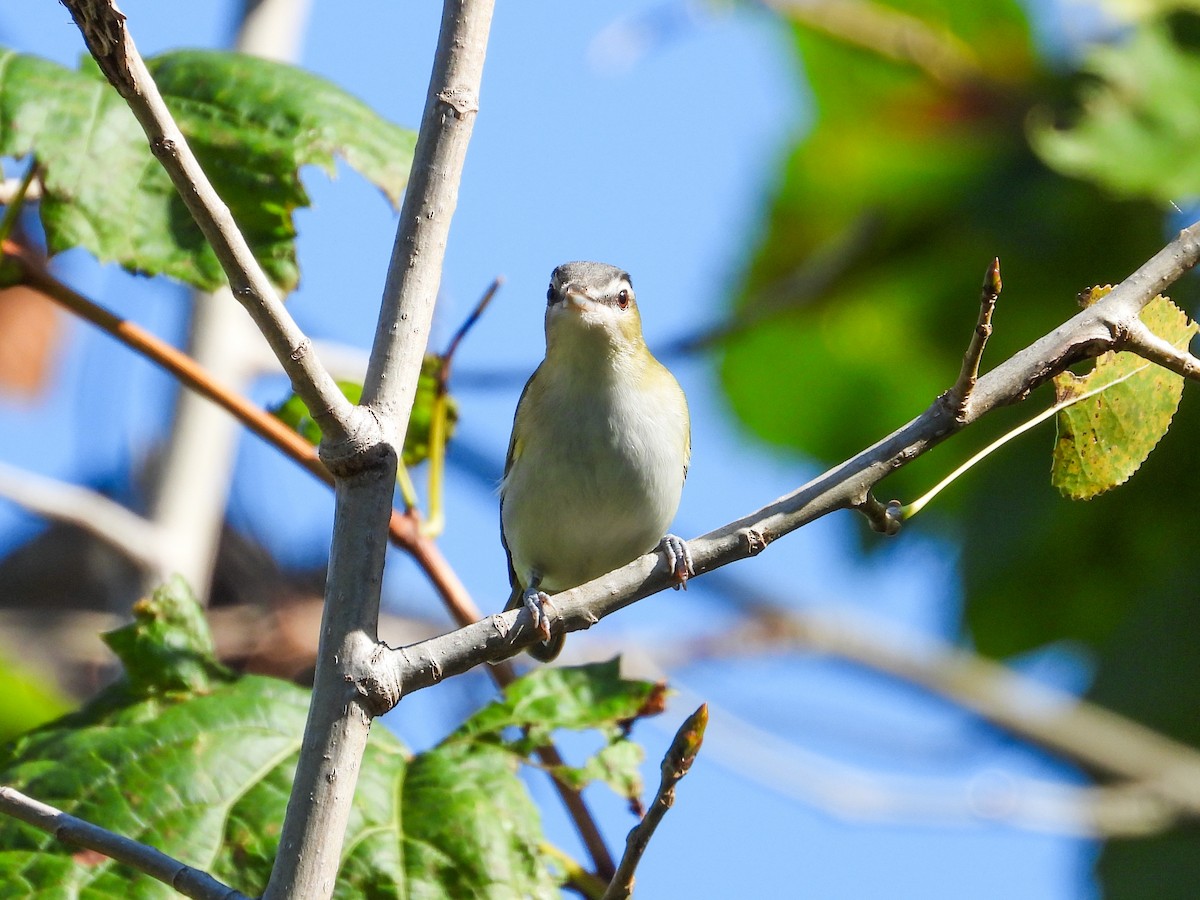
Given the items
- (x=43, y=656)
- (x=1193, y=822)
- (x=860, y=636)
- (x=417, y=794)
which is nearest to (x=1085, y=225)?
(x=860, y=636)

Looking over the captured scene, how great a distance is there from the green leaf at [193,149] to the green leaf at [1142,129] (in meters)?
2.27

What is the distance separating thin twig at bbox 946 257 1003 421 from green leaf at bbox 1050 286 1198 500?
306 millimetres

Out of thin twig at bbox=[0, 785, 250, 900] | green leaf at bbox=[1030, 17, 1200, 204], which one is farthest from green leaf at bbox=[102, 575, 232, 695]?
green leaf at bbox=[1030, 17, 1200, 204]

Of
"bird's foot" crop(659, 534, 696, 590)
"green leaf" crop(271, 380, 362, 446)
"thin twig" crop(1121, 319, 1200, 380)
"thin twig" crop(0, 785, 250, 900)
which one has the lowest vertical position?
"thin twig" crop(0, 785, 250, 900)

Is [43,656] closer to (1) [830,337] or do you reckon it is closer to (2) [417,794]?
(1) [830,337]

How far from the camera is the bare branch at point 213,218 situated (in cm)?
151

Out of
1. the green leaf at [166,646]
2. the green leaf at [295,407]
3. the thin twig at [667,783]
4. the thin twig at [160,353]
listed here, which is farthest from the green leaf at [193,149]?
the thin twig at [667,783]

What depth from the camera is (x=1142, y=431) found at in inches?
83.6

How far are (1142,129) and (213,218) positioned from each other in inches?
131

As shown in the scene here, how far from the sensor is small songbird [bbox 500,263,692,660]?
151 inches

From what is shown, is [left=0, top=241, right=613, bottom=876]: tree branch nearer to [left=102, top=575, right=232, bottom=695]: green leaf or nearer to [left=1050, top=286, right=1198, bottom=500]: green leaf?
[left=102, top=575, right=232, bottom=695]: green leaf

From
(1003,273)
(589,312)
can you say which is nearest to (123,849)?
(589,312)

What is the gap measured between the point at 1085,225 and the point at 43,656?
4896 mm

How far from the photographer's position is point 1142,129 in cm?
416
